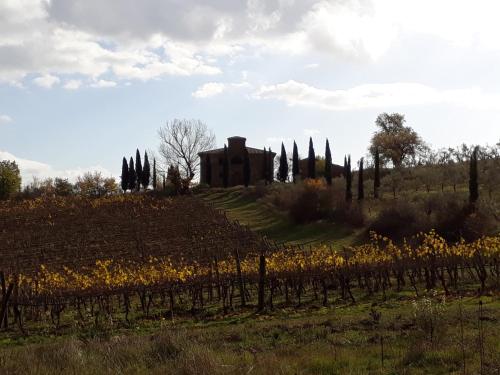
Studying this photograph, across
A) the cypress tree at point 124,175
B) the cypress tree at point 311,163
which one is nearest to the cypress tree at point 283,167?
the cypress tree at point 311,163

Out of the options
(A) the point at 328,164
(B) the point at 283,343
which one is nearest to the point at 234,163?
(A) the point at 328,164

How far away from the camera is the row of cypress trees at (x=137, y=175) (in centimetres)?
8631

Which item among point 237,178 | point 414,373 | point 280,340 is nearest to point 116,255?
point 280,340

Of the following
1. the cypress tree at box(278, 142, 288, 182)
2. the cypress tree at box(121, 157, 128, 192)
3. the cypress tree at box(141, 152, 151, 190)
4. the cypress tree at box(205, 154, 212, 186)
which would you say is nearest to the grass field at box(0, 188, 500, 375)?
the cypress tree at box(278, 142, 288, 182)

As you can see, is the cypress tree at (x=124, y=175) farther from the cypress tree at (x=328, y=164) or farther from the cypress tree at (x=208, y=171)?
the cypress tree at (x=328, y=164)

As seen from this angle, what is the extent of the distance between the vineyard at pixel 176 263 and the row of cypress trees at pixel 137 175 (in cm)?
2213

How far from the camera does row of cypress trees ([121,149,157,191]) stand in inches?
3398

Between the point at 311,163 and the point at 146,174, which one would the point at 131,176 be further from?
the point at 311,163

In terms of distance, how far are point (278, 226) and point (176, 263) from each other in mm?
18299

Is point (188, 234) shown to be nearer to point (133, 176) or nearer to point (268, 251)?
point (268, 251)

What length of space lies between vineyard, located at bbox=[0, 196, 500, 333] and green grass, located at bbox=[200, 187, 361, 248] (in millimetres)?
2344

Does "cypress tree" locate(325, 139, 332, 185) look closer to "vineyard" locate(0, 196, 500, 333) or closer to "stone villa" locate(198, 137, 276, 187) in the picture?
"vineyard" locate(0, 196, 500, 333)

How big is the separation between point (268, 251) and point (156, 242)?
9.56 metres

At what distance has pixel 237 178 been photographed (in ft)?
274
